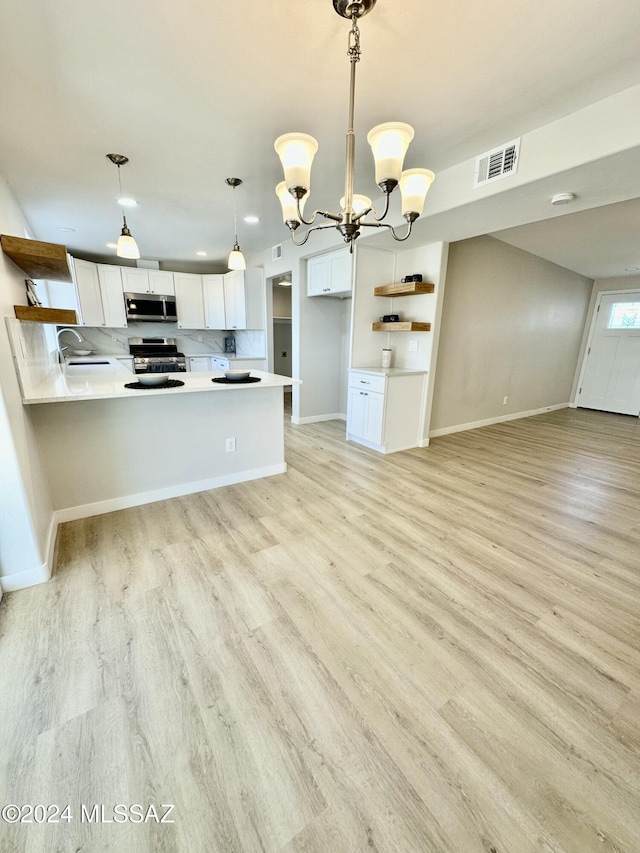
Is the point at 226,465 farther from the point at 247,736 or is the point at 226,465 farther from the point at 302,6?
the point at 302,6

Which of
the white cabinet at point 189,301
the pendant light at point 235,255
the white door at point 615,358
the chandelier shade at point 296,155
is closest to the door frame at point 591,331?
the white door at point 615,358

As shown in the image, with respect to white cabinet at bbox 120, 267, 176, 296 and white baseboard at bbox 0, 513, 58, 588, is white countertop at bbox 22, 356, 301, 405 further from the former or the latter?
white cabinet at bbox 120, 267, 176, 296

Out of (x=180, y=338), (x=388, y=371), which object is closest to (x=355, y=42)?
(x=388, y=371)

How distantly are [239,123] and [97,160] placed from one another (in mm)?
1305

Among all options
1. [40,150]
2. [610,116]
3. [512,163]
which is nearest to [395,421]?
[512,163]

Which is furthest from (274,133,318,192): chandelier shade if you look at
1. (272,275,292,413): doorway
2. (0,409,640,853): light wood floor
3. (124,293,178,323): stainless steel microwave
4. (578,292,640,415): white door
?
(578,292,640,415): white door

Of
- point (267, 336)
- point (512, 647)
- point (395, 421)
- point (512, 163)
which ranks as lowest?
point (512, 647)

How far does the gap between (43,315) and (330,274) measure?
3.14 meters

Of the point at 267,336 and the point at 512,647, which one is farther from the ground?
the point at 267,336

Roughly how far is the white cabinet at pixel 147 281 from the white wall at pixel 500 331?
4.55 metres

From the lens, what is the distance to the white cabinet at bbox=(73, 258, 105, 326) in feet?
16.7

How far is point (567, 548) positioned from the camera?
227 centimetres

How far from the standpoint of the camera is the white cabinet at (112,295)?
5.36m

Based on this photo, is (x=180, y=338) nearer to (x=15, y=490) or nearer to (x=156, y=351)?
(x=156, y=351)
